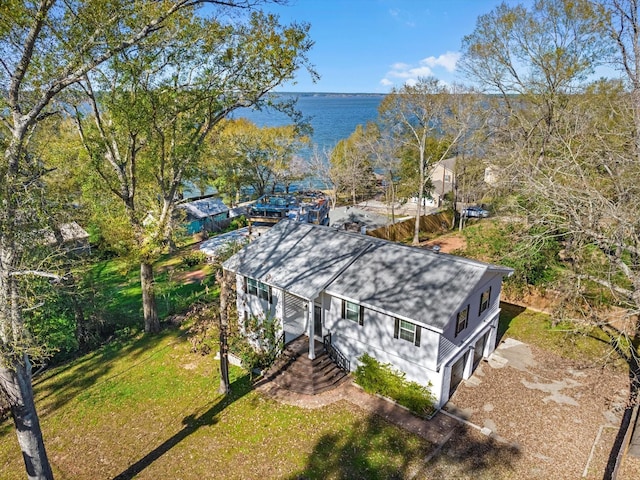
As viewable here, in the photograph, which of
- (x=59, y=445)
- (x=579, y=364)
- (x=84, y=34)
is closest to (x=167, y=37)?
(x=84, y=34)

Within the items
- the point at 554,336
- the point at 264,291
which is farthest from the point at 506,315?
the point at 264,291

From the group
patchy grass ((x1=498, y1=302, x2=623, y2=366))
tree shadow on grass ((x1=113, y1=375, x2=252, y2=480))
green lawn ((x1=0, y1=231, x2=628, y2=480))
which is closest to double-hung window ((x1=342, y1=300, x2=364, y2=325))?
green lawn ((x1=0, y1=231, x2=628, y2=480))

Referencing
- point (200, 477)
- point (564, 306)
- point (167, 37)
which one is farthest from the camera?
point (564, 306)

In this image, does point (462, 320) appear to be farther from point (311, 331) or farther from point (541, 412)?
point (311, 331)

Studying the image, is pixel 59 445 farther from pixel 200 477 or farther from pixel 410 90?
pixel 410 90

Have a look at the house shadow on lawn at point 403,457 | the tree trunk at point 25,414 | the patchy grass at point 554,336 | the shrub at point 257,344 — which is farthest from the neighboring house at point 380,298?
the tree trunk at point 25,414

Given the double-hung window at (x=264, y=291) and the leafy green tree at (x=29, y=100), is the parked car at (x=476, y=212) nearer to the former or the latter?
the double-hung window at (x=264, y=291)
